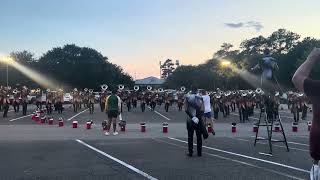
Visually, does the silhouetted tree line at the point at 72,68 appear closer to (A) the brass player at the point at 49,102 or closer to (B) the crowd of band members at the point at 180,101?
(B) the crowd of band members at the point at 180,101

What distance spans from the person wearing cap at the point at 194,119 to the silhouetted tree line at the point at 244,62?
295ft

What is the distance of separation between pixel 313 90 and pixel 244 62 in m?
112

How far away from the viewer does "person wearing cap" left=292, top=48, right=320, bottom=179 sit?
5.46 meters

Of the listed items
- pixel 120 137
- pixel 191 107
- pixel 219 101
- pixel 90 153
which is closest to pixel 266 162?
pixel 191 107

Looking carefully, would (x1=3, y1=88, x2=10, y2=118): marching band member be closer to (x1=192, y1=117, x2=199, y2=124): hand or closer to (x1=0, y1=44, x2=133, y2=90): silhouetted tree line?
(x1=192, y1=117, x2=199, y2=124): hand

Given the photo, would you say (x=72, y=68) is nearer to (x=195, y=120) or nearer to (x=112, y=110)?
(x=112, y=110)

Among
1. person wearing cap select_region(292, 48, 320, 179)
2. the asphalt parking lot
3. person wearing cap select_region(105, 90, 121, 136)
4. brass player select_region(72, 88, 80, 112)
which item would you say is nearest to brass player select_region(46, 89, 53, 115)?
brass player select_region(72, 88, 80, 112)

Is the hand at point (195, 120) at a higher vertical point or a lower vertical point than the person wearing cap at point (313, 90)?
lower

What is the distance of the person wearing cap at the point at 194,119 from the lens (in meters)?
14.3

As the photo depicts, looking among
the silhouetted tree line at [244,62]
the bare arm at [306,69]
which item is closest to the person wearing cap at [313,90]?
the bare arm at [306,69]

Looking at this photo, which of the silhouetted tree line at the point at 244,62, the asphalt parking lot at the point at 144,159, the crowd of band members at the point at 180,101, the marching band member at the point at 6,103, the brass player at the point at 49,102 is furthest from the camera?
the silhouetted tree line at the point at 244,62

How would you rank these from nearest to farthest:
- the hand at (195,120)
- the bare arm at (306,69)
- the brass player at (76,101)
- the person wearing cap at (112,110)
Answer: the bare arm at (306,69)
the hand at (195,120)
the person wearing cap at (112,110)
the brass player at (76,101)

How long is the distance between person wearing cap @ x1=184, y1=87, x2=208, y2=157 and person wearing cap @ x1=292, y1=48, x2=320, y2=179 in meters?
8.67

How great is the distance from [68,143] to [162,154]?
4553mm
